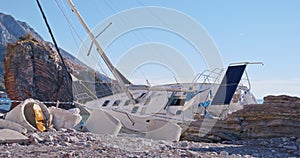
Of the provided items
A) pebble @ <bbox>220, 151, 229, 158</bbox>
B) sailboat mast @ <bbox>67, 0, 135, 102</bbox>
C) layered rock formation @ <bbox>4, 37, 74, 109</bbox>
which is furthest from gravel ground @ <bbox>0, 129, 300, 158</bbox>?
layered rock formation @ <bbox>4, 37, 74, 109</bbox>

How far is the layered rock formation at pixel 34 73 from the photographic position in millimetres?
43969

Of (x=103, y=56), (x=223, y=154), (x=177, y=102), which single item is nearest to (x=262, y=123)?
(x=177, y=102)

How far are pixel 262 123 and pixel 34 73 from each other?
122 ft

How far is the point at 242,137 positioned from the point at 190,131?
89.7 inches

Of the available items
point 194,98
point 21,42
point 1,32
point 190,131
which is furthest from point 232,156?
point 1,32

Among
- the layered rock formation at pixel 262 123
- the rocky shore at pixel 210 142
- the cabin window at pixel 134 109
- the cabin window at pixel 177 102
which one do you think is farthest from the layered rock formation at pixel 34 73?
the rocky shore at pixel 210 142

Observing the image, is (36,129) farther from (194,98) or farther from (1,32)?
(1,32)

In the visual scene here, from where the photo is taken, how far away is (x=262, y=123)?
533 inches

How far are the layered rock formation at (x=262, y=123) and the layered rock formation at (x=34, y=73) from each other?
30838mm

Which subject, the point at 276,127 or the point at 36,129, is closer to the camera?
the point at 36,129

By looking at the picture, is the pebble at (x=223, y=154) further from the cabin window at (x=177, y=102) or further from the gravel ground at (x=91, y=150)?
the cabin window at (x=177, y=102)

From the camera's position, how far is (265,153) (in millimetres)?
9547

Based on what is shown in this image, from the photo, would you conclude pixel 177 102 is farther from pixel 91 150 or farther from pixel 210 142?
pixel 91 150

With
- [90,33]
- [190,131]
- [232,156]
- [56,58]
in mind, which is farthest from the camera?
[56,58]
